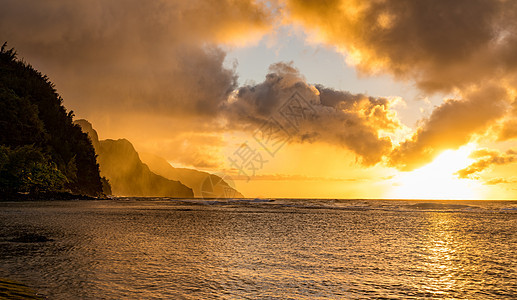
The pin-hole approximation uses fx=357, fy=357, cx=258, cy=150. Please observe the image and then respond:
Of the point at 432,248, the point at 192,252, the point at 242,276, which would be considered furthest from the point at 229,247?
the point at 432,248

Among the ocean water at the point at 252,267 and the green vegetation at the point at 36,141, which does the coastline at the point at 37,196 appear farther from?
the ocean water at the point at 252,267

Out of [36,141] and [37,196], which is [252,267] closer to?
[37,196]

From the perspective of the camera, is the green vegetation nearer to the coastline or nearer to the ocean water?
the coastline

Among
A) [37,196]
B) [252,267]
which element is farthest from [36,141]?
[252,267]

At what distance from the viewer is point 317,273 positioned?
998 cm

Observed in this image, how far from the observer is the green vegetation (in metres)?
69.2

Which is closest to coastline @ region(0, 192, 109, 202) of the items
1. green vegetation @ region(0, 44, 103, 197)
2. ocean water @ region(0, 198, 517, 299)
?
green vegetation @ region(0, 44, 103, 197)

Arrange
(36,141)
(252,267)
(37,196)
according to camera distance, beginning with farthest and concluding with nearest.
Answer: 1. (36,141)
2. (37,196)
3. (252,267)

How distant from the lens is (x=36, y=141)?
84.4 metres

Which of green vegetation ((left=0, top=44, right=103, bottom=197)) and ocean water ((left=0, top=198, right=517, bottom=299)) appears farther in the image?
green vegetation ((left=0, top=44, right=103, bottom=197))

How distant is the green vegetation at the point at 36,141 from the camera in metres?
69.2

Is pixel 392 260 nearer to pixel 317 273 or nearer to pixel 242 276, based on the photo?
pixel 317 273

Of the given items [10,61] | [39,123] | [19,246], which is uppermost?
[10,61]

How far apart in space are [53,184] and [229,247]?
256ft
